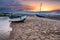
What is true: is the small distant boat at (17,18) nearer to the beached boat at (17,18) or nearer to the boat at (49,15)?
the beached boat at (17,18)

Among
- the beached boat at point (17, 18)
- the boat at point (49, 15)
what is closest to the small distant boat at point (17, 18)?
the beached boat at point (17, 18)

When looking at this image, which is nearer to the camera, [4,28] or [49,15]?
[4,28]

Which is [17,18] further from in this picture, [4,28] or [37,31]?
[37,31]

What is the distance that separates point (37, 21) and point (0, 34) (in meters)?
1.29

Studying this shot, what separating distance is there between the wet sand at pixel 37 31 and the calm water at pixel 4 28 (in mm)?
97

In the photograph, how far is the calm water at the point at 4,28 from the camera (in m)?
2.56

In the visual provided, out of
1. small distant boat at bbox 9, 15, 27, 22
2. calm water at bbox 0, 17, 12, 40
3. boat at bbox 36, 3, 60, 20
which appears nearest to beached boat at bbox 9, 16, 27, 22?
small distant boat at bbox 9, 15, 27, 22

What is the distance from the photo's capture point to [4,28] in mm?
2961

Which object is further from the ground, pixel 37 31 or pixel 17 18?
pixel 17 18

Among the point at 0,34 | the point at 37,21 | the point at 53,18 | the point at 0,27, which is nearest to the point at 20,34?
the point at 0,34

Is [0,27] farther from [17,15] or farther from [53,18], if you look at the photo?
[53,18]

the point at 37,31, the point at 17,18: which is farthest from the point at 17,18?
the point at 37,31

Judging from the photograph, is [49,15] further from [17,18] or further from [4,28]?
[4,28]

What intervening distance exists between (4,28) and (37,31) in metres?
0.69
